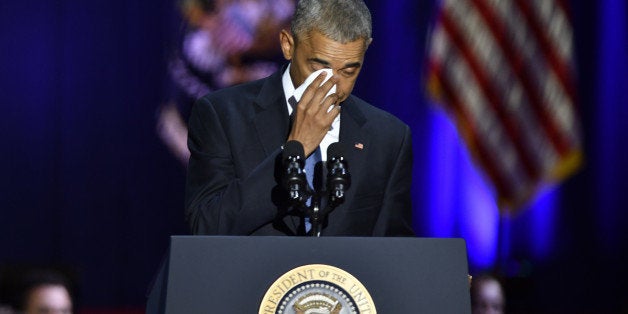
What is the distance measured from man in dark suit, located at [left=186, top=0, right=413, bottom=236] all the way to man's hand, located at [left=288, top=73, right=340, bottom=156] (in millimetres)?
57

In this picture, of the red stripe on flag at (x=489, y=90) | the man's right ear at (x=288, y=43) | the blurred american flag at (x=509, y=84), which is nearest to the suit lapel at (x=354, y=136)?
the man's right ear at (x=288, y=43)

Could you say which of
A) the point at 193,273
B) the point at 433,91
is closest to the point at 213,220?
the point at 193,273

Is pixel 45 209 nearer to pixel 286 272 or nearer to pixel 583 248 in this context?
pixel 583 248

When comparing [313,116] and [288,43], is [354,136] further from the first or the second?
[313,116]

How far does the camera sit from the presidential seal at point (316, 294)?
63.2 inches

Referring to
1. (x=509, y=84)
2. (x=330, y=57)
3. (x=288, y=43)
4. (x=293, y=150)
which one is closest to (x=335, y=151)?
(x=293, y=150)

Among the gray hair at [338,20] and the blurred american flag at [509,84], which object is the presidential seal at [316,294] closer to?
A: the gray hair at [338,20]

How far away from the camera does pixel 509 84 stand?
5.80 m

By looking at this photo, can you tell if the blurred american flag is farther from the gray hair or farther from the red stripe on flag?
the gray hair

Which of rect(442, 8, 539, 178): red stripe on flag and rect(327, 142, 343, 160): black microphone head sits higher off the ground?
rect(442, 8, 539, 178): red stripe on flag

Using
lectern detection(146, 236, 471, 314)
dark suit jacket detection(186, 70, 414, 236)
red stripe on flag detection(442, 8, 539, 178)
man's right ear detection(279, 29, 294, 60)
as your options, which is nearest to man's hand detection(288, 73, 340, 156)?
dark suit jacket detection(186, 70, 414, 236)

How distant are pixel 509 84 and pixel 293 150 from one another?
417 cm

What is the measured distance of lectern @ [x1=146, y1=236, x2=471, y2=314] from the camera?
5.29ft

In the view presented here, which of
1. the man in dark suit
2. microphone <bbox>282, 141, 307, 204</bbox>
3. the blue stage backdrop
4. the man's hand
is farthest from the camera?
the blue stage backdrop
